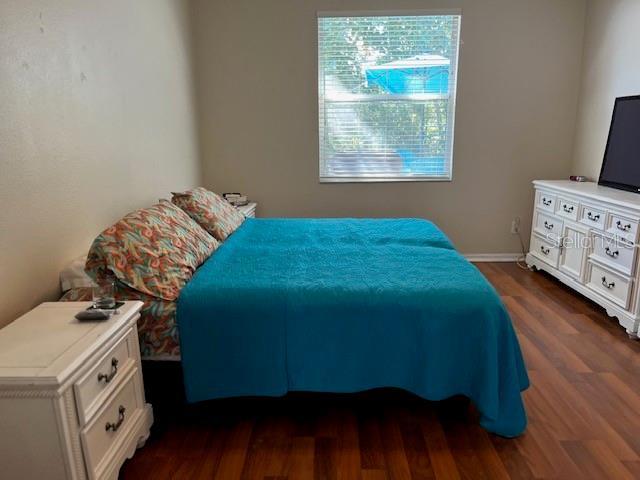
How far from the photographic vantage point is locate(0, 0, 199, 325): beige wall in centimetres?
188

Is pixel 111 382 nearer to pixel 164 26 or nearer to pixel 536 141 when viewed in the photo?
pixel 164 26

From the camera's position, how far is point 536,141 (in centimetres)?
433

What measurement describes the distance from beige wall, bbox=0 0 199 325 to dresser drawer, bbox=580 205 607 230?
3.14 m

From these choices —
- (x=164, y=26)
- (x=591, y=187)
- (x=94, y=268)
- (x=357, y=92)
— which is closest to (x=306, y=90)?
(x=357, y=92)

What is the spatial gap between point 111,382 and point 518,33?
4.24 meters

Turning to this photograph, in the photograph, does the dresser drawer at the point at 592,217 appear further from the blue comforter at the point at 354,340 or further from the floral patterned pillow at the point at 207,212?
the floral patterned pillow at the point at 207,212

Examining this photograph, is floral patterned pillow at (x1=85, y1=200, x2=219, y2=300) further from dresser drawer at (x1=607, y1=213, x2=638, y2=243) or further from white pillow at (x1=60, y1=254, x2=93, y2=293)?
dresser drawer at (x1=607, y1=213, x2=638, y2=243)

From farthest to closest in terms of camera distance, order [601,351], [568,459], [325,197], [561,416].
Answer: [325,197] → [601,351] → [561,416] → [568,459]

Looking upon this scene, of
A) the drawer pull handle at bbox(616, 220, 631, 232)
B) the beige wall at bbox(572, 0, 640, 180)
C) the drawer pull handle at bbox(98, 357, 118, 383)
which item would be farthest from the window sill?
the drawer pull handle at bbox(98, 357, 118, 383)

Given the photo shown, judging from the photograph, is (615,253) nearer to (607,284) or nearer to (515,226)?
(607,284)

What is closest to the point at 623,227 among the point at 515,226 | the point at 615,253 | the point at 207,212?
the point at 615,253

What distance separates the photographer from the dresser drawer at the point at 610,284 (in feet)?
9.71

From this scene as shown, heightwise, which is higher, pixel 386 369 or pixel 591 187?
pixel 591 187

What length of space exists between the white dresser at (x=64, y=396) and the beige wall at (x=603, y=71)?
3.90 m
